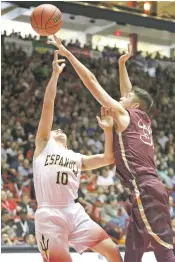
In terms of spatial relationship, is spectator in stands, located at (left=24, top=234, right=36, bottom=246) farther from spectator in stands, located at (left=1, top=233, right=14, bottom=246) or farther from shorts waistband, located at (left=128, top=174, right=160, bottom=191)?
shorts waistband, located at (left=128, top=174, right=160, bottom=191)

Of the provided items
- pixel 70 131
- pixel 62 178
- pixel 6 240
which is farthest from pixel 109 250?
pixel 70 131

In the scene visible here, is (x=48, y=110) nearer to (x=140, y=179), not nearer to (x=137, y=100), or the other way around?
(x=137, y=100)

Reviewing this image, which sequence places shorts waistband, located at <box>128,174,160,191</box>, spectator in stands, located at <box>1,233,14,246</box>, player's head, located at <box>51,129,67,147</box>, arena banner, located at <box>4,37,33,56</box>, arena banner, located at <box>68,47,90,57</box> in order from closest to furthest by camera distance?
shorts waistband, located at <box>128,174,160,191</box> < player's head, located at <box>51,129,67,147</box> < spectator in stands, located at <box>1,233,14,246</box> < arena banner, located at <box>4,37,33,56</box> < arena banner, located at <box>68,47,90,57</box>

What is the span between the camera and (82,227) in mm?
4043

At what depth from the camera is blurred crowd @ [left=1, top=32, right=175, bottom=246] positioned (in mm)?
9258

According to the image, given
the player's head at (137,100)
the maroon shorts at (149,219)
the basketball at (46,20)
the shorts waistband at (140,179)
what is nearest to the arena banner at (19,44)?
the basketball at (46,20)

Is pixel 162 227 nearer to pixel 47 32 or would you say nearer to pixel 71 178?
pixel 71 178

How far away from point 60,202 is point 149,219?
30.1 inches

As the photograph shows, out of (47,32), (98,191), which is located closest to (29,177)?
(98,191)

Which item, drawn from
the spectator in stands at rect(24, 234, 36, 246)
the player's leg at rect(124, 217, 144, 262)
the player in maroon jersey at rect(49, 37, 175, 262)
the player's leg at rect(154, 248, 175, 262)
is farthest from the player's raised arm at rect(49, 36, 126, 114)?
the spectator in stands at rect(24, 234, 36, 246)

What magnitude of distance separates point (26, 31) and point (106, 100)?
11725 millimetres

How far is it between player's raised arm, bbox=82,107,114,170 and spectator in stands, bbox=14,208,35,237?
4720mm

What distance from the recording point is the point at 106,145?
394cm

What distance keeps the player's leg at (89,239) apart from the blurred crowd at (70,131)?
14.7 ft
